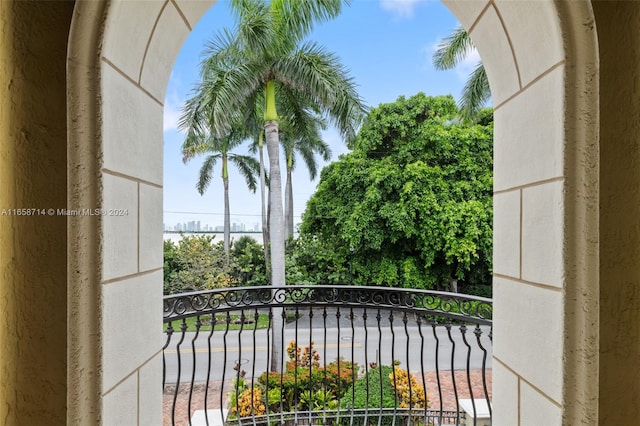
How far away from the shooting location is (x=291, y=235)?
16.6 metres

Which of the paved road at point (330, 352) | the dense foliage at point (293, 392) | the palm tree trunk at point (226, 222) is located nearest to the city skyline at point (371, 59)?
the palm tree trunk at point (226, 222)

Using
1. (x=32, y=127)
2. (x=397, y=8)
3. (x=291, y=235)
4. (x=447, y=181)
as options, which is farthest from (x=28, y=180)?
(x=397, y=8)

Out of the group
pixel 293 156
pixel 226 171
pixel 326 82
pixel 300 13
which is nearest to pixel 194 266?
pixel 226 171

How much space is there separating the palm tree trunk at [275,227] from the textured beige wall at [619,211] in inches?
298

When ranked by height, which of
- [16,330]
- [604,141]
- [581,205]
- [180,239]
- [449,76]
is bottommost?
[180,239]

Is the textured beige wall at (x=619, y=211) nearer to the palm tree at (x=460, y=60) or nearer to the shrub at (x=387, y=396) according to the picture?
the shrub at (x=387, y=396)

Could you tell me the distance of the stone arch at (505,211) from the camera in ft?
3.01

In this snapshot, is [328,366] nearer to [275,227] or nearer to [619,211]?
[275,227]

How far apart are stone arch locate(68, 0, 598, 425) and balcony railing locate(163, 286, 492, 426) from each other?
0.85 m

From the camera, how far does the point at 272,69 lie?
757 cm

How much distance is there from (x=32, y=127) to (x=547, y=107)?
1469 millimetres

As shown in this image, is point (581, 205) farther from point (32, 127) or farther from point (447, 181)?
point (447, 181)

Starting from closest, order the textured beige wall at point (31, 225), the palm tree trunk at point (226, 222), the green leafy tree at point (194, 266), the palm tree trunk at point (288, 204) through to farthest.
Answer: the textured beige wall at point (31, 225) → the green leafy tree at point (194, 266) → the palm tree trunk at point (226, 222) → the palm tree trunk at point (288, 204)

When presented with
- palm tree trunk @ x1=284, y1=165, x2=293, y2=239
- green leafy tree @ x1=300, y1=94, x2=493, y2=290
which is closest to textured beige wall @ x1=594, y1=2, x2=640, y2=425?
green leafy tree @ x1=300, y1=94, x2=493, y2=290
